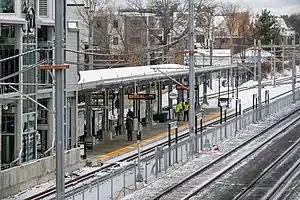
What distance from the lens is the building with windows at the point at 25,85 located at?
73.2 ft

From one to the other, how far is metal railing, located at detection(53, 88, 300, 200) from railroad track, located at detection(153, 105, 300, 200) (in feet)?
3.41

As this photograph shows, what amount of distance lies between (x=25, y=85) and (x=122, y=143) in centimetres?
1164

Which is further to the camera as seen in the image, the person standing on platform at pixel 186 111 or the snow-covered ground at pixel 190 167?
the person standing on platform at pixel 186 111

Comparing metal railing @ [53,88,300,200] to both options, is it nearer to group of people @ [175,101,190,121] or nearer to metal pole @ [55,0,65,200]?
metal pole @ [55,0,65,200]

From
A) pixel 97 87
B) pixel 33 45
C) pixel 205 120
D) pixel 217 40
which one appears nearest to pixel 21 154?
pixel 33 45

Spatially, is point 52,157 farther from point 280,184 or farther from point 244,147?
point 244,147

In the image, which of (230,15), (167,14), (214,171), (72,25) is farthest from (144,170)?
(230,15)

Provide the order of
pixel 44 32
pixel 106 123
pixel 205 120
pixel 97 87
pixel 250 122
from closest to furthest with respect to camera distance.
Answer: pixel 44 32 < pixel 97 87 < pixel 106 123 < pixel 250 122 < pixel 205 120

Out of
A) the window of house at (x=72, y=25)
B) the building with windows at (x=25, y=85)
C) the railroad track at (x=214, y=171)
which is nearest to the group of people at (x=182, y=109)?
the railroad track at (x=214, y=171)

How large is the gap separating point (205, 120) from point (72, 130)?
713 inches

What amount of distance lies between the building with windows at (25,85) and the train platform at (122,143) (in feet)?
10.4

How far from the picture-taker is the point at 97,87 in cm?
2922

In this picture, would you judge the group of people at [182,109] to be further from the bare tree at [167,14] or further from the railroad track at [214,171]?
the bare tree at [167,14]

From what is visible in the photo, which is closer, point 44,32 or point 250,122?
point 44,32
